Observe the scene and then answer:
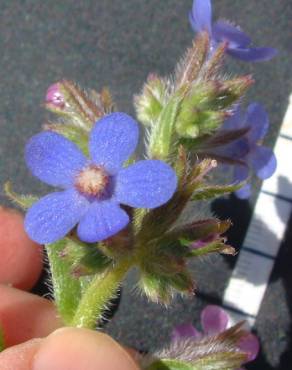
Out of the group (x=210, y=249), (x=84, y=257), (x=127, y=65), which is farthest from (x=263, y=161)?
(x=127, y=65)

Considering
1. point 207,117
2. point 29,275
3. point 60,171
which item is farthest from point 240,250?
point 60,171

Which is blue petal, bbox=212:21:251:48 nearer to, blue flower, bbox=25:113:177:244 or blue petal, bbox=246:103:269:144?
blue petal, bbox=246:103:269:144

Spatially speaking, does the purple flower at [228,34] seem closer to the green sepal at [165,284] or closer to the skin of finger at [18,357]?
the green sepal at [165,284]

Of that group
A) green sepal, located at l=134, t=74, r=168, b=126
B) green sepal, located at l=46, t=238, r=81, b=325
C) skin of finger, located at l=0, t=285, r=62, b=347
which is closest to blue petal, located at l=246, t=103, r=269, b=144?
green sepal, located at l=134, t=74, r=168, b=126

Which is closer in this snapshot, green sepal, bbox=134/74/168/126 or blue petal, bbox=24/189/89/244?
blue petal, bbox=24/189/89/244

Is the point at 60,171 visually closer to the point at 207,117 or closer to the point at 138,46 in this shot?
the point at 207,117

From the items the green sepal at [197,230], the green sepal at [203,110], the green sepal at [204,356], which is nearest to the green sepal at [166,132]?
the green sepal at [203,110]
